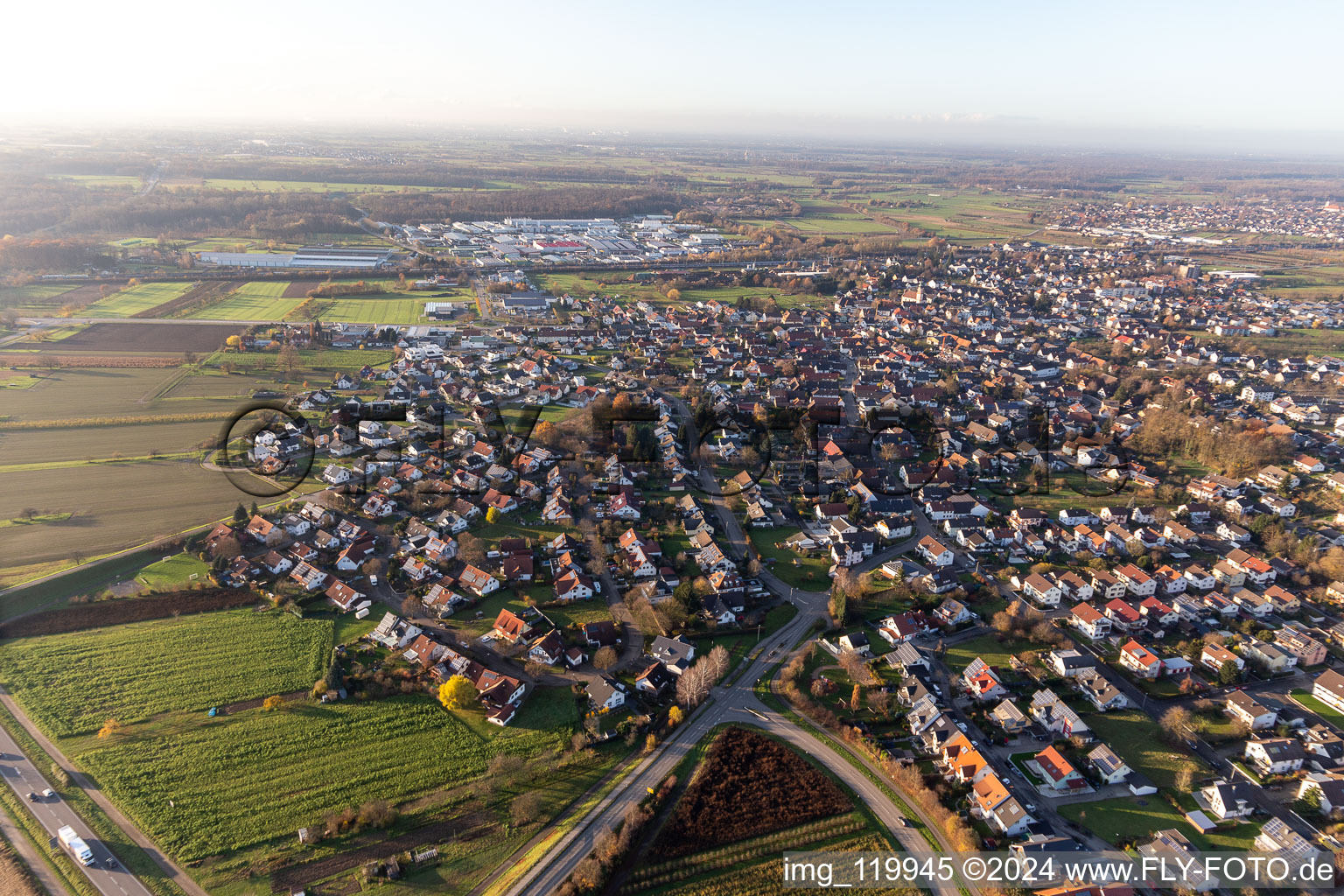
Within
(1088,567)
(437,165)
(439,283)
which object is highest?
(437,165)

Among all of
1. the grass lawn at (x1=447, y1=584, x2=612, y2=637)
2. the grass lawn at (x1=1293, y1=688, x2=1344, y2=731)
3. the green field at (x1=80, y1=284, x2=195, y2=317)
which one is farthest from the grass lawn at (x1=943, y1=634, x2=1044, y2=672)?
the green field at (x1=80, y1=284, x2=195, y2=317)

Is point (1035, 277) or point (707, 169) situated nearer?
point (1035, 277)

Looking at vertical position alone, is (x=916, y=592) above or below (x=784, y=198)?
below

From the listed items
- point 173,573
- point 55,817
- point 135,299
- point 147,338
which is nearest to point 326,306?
point 147,338

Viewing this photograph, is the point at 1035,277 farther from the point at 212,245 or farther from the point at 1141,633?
the point at 212,245

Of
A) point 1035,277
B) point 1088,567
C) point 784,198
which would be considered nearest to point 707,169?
point 784,198

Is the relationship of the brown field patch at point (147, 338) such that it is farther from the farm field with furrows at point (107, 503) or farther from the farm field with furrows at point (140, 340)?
the farm field with furrows at point (107, 503)

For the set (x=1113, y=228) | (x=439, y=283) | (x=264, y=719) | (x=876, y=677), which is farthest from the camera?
(x=1113, y=228)

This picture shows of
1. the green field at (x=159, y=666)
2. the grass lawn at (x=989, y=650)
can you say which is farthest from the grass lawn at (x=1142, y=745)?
the green field at (x=159, y=666)
